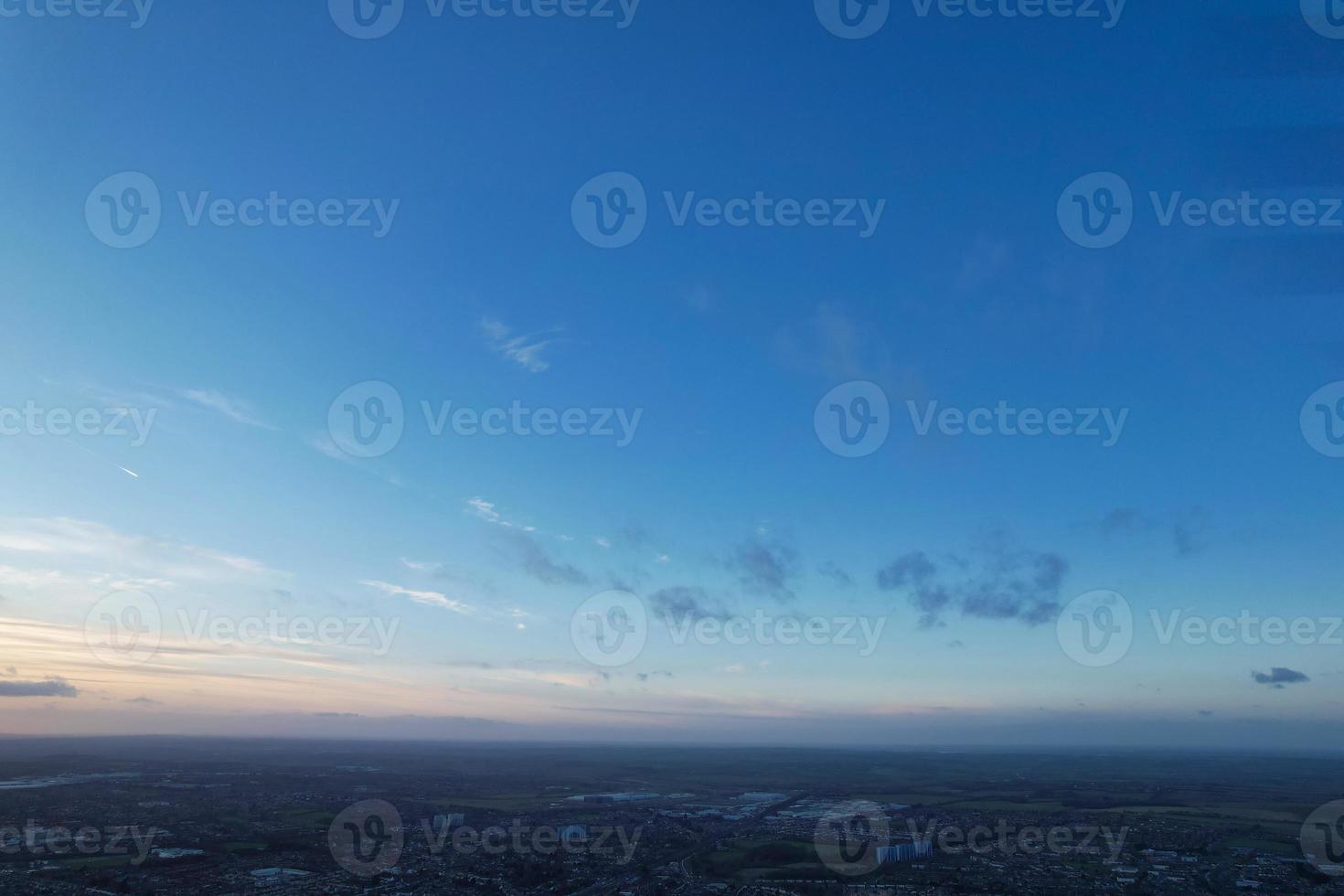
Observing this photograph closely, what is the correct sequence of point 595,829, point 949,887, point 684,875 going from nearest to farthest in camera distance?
point 949,887, point 684,875, point 595,829

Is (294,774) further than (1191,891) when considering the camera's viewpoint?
Yes

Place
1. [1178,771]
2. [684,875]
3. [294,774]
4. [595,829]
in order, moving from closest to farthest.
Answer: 1. [684,875]
2. [595,829]
3. [294,774]
4. [1178,771]

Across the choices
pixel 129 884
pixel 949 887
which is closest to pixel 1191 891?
pixel 949 887

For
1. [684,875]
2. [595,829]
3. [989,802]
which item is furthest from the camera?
[989,802]

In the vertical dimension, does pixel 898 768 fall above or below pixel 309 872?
below

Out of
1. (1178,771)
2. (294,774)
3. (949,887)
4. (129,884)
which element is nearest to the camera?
(129,884)

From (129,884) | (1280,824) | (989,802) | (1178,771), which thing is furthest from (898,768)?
(129,884)

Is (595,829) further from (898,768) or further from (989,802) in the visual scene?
(898,768)

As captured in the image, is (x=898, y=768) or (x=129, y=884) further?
(x=898, y=768)

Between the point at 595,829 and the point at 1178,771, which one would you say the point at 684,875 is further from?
the point at 1178,771
